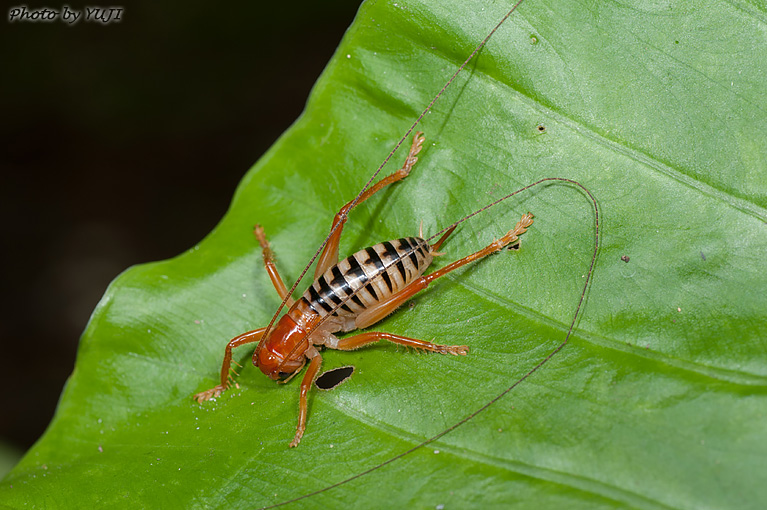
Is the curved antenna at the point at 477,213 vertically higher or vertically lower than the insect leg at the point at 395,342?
higher

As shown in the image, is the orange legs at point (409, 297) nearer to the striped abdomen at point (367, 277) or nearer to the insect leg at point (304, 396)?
the striped abdomen at point (367, 277)

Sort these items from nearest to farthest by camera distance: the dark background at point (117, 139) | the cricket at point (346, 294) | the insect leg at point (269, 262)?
the cricket at point (346, 294) → the insect leg at point (269, 262) → the dark background at point (117, 139)

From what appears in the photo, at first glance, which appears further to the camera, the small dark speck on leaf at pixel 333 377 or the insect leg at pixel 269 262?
the insect leg at pixel 269 262
